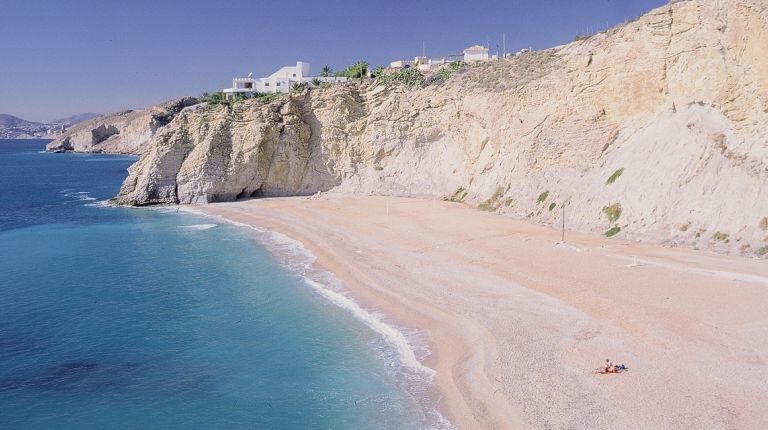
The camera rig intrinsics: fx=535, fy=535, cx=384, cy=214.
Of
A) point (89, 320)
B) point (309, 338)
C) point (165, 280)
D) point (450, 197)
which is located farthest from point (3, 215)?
point (309, 338)

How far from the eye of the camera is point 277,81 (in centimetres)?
5338

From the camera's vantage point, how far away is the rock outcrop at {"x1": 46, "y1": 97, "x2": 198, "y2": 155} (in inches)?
4188

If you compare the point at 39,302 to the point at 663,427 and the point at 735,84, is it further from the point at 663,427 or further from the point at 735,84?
the point at 735,84

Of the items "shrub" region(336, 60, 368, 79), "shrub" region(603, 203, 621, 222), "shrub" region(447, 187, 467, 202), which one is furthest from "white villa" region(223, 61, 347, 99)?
"shrub" region(603, 203, 621, 222)

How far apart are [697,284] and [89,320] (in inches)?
668

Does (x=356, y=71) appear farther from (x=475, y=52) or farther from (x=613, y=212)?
(x=613, y=212)

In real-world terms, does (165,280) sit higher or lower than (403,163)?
lower

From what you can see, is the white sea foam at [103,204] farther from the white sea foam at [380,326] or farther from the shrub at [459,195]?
the white sea foam at [380,326]

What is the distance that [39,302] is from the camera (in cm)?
1655

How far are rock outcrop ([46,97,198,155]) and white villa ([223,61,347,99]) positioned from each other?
160ft

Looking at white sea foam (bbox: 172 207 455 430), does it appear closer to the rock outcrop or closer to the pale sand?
the pale sand

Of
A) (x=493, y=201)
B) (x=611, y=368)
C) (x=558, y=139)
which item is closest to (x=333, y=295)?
(x=611, y=368)

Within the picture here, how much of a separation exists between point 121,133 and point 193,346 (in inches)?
4635

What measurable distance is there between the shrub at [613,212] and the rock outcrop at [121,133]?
94.3 meters
